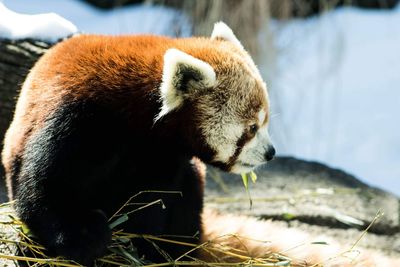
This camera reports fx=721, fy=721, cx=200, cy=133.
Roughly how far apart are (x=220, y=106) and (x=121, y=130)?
1.16 feet

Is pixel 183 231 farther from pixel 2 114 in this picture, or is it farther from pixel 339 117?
pixel 339 117

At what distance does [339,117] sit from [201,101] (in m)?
3.54

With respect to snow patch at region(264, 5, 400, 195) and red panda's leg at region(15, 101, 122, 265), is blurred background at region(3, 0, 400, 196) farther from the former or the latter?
red panda's leg at region(15, 101, 122, 265)

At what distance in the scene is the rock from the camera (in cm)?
362

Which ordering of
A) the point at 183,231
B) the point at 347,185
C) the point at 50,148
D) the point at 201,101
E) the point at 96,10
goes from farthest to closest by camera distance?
the point at 96,10 < the point at 347,185 < the point at 183,231 < the point at 201,101 < the point at 50,148

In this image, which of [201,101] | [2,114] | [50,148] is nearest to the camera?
[50,148]

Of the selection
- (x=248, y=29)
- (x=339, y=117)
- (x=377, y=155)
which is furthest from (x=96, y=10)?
(x=377, y=155)

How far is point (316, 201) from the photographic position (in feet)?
12.5

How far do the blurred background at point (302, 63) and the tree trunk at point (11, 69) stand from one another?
1.86m

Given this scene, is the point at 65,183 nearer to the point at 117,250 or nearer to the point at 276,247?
the point at 117,250

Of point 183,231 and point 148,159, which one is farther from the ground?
point 148,159

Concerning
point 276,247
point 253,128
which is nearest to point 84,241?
point 253,128

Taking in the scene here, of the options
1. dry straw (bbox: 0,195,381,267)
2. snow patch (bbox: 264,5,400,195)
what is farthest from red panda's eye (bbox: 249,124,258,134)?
snow patch (bbox: 264,5,400,195)

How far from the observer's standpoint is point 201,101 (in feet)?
8.14
